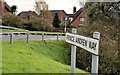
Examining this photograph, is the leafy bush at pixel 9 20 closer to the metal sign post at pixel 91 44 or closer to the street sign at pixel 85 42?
the street sign at pixel 85 42

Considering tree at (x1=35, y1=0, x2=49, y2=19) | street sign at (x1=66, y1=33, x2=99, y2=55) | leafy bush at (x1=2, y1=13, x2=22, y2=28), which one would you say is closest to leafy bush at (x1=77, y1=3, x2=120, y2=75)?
street sign at (x1=66, y1=33, x2=99, y2=55)

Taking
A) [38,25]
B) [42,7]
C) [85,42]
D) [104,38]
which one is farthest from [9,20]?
[85,42]

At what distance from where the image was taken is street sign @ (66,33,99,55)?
3752mm

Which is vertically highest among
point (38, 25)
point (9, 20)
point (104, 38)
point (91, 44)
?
point (9, 20)

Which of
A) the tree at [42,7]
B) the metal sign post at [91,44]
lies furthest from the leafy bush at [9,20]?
the metal sign post at [91,44]

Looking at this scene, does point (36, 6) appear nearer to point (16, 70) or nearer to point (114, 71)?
point (114, 71)

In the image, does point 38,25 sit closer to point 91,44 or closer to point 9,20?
point 9,20

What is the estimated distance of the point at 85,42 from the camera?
14.1 ft

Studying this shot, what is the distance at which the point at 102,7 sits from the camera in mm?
13711

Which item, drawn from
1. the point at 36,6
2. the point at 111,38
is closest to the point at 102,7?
the point at 111,38

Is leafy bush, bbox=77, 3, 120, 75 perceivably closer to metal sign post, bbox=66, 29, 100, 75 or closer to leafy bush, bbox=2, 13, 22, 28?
metal sign post, bbox=66, 29, 100, 75

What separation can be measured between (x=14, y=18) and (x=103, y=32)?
23.6 meters

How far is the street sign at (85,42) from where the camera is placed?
12.3ft

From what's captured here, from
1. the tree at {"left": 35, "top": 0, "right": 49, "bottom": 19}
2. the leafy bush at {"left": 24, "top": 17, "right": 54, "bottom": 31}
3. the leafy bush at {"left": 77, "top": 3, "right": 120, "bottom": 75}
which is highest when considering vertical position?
the tree at {"left": 35, "top": 0, "right": 49, "bottom": 19}
